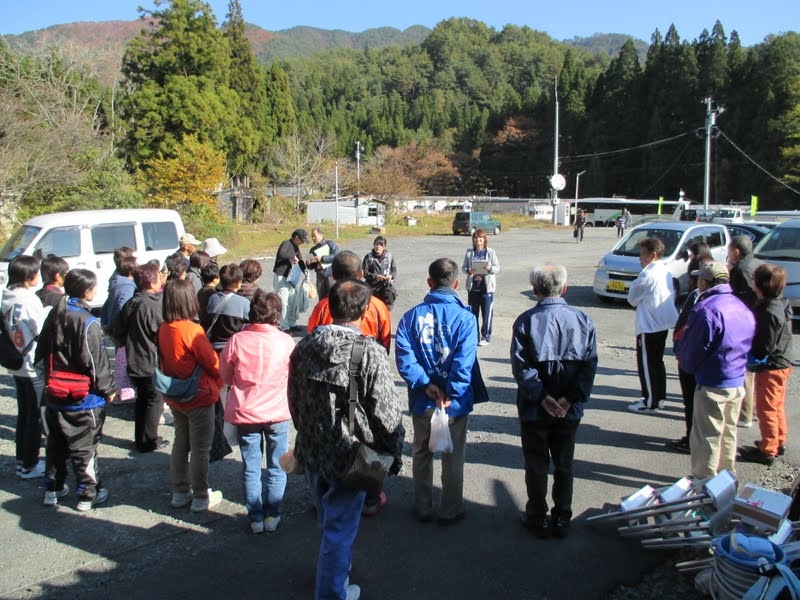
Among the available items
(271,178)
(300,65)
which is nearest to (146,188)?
(271,178)

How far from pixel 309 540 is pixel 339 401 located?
1483 millimetres

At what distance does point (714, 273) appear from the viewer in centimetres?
457

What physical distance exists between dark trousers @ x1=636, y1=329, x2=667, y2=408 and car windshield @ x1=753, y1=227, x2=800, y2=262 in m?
6.19

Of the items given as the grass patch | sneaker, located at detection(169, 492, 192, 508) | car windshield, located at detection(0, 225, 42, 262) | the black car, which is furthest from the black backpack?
the grass patch

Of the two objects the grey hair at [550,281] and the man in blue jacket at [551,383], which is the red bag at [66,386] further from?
the grey hair at [550,281]

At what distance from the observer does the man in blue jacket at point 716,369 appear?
4.28 m

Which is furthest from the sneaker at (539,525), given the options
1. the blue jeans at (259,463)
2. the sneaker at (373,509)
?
the blue jeans at (259,463)

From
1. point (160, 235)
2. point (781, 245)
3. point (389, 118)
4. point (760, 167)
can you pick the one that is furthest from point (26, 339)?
point (389, 118)

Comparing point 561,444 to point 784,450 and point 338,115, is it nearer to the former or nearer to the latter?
point 784,450

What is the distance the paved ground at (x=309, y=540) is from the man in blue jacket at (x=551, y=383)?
0.31 meters

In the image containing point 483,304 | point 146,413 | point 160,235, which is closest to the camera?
point 146,413

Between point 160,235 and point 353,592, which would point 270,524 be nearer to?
point 353,592

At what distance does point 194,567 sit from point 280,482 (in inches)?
26.7

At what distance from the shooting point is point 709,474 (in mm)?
4297
